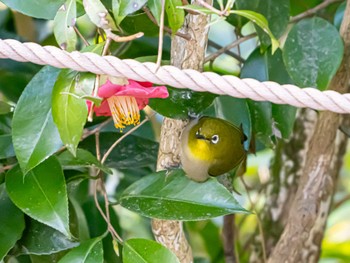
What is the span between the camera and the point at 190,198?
93cm

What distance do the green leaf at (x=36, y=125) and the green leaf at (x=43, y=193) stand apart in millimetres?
29

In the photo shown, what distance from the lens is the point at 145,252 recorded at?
0.90 meters

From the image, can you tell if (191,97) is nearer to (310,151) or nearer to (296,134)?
(310,151)

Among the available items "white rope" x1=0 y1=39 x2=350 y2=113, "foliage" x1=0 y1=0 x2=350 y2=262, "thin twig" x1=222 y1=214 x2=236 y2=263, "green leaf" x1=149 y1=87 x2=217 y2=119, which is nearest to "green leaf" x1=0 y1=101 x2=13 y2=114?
"foliage" x1=0 y1=0 x2=350 y2=262

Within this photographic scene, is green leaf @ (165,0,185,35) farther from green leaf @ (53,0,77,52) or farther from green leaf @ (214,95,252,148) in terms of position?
green leaf @ (214,95,252,148)

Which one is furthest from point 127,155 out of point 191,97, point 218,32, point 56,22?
point 218,32

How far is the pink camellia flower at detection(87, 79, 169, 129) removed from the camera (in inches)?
32.0

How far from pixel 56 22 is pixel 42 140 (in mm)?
128

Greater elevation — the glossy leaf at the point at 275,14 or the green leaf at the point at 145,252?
the glossy leaf at the point at 275,14

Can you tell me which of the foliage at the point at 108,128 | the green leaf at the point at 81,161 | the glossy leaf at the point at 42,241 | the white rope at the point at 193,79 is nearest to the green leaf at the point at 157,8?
the foliage at the point at 108,128

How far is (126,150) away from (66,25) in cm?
38

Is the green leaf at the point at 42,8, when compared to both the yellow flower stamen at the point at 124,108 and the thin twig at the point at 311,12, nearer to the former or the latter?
the yellow flower stamen at the point at 124,108

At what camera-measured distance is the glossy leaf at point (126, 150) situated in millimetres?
1146

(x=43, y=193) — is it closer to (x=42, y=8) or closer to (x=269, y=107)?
(x=42, y=8)
